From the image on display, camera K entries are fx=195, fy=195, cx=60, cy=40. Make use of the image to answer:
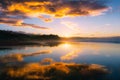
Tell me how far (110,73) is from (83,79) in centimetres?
347

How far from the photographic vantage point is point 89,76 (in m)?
16.1

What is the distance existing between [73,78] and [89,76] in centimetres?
164

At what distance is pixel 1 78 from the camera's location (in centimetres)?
1472

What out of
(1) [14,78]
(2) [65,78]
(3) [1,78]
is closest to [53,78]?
(2) [65,78]

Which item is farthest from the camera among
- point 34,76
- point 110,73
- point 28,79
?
point 110,73

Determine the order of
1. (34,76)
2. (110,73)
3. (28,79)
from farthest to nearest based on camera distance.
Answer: (110,73), (34,76), (28,79)

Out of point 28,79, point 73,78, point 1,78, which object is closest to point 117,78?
point 73,78

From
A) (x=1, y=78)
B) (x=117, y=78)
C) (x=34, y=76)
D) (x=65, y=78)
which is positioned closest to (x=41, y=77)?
(x=34, y=76)

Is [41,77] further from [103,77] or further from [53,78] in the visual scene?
[103,77]

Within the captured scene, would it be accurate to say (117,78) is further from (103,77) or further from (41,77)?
(41,77)

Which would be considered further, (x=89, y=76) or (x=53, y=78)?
(x=89, y=76)

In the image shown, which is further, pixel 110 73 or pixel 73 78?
pixel 110 73

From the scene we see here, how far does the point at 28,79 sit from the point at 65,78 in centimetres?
284

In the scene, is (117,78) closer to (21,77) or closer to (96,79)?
(96,79)
